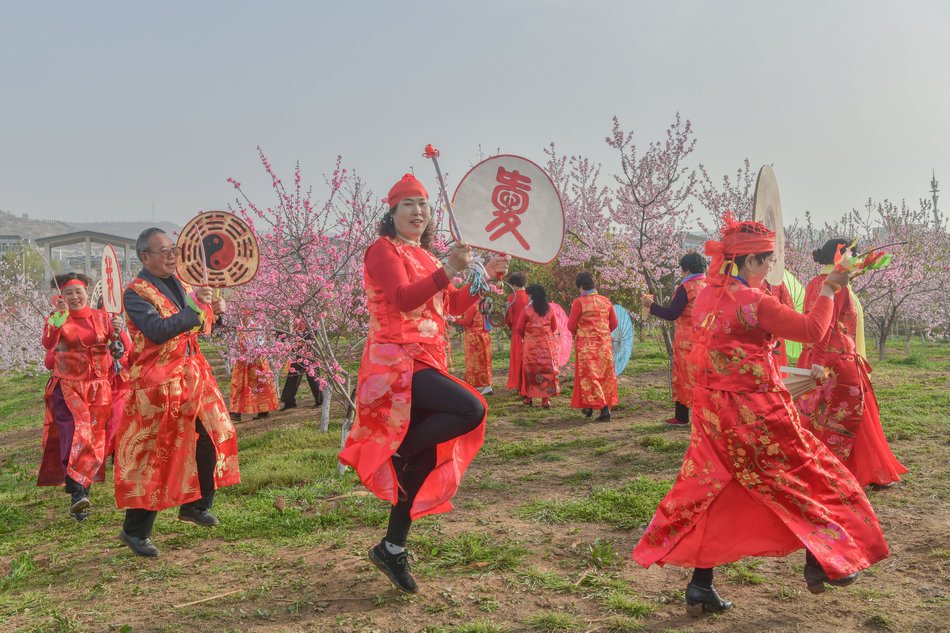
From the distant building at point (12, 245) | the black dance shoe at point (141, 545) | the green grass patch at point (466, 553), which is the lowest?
the black dance shoe at point (141, 545)

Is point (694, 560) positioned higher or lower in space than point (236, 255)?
lower

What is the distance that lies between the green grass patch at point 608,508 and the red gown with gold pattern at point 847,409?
110 cm

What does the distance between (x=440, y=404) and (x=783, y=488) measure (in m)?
1.44

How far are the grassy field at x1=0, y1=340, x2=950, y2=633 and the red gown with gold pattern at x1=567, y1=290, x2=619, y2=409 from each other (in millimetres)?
1869

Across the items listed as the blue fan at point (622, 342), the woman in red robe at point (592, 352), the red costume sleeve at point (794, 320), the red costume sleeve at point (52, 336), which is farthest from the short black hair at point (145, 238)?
the blue fan at point (622, 342)

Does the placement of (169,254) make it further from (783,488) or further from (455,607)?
(783,488)

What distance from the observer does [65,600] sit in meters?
3.00

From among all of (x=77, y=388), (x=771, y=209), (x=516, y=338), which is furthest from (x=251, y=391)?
(x=771, y=209)

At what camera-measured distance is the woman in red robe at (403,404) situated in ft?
9.08

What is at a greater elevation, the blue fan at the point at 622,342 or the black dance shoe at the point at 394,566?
the blue fan at the point at 622,342

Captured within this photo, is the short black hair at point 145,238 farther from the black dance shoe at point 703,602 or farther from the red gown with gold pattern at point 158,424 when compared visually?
the black dance shoe at point 703,602

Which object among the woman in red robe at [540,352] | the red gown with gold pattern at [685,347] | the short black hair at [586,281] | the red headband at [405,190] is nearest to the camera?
the red headband at [405,190]

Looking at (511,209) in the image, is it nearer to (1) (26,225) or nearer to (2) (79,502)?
(2) (79,502)

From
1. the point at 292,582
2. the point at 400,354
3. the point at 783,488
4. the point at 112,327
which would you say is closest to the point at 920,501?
the point at 783,488
